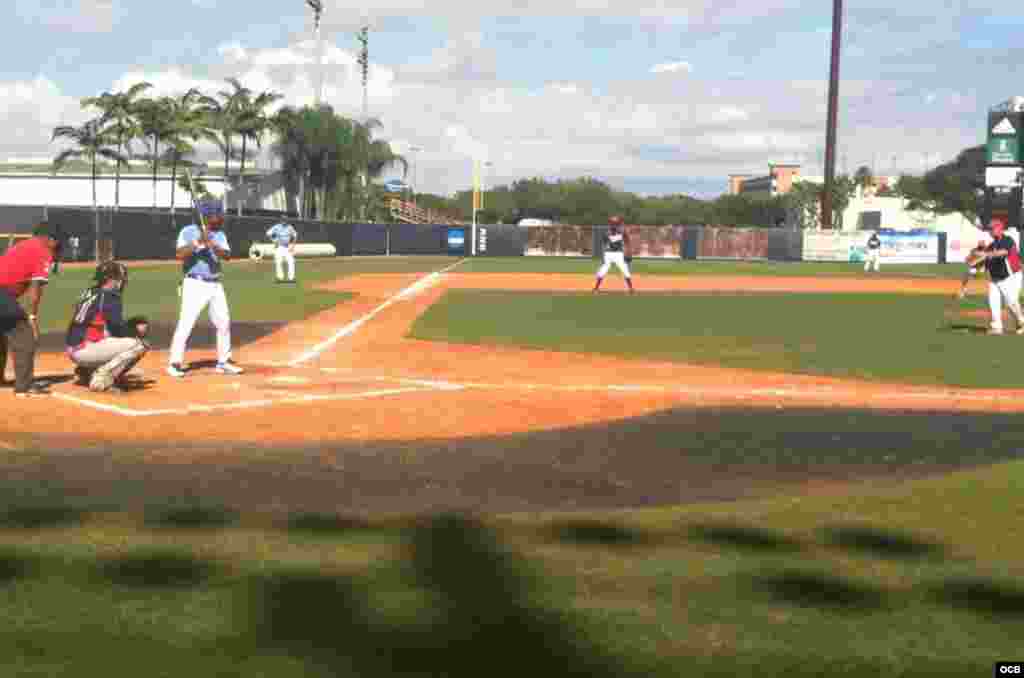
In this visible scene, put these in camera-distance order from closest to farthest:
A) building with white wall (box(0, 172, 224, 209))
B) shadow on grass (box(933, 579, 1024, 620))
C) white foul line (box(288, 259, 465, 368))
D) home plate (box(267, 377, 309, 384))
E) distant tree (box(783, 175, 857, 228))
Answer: shadow on grass (box(933, 579, 1024, 620)) → home plate (box(267, 377, 309, 384)) → white foul line (box(288, 259, 465, 368)) → building with white wall (box(0, 172, 224, 209)) → distant tree (box(783, 175, 857, 228))

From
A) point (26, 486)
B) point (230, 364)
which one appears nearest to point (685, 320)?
point (230, 364)

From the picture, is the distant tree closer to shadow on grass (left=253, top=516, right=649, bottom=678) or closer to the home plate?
the home plate

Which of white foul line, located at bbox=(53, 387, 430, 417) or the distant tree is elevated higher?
the distant tree

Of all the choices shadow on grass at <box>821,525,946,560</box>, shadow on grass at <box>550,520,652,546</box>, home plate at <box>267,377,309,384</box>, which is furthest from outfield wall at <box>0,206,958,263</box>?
shadow on grass at <box>821,525,946,560</box>

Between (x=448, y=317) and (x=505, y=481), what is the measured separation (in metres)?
14.6

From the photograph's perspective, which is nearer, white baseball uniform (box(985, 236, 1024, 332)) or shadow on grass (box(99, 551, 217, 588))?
shadow on grass (box(99, 551, 217, 588))

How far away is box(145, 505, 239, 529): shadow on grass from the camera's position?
5.43 metres

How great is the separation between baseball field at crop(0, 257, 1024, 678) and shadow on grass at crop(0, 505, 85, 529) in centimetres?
2

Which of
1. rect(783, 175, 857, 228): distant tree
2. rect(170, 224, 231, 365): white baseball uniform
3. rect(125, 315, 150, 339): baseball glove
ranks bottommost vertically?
rect(125, 315, 150, 339): baseball glove

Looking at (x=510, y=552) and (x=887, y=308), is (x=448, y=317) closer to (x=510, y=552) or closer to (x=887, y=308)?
(x=887, y=308)

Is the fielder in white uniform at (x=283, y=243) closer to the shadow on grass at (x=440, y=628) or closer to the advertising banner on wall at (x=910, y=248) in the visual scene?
the shadow on grass at (x=440, y=628)

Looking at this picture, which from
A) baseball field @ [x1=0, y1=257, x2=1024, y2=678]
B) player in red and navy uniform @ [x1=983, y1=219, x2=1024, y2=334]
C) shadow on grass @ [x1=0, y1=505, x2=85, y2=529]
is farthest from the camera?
player in red and navy uniform @ [x1=983, y1=219, x2=1024, y2=334]

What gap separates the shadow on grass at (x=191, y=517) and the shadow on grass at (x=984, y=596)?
3.21 m

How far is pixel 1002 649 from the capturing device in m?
3.87
